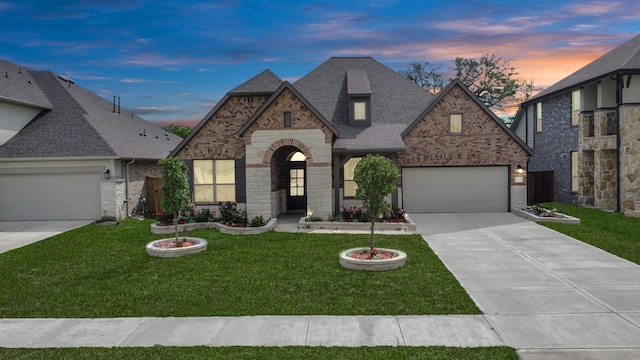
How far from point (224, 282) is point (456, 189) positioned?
1435 centimetres

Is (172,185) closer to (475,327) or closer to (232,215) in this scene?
(232,215)

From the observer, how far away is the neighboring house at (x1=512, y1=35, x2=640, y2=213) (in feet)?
66.2

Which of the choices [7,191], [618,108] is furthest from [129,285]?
[618,108]

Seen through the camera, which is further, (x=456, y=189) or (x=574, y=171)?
(x=574, y=171)

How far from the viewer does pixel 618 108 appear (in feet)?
66.7

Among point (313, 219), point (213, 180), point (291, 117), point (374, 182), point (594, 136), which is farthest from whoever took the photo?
point (594, 136)

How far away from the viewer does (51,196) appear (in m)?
20.3

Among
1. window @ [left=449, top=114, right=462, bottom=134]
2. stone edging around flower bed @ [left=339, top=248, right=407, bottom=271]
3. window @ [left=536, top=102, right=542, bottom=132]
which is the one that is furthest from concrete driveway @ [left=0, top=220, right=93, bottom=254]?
window @ [left=536, top=102, right=542, bottom=132]

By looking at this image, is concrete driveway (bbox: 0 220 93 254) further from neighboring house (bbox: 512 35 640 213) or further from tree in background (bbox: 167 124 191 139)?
tree in background (bbox: 167 124 191 139)

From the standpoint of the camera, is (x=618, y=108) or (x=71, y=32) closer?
(x=618, y=108)

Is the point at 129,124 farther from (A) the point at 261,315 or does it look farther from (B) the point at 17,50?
(A) the point at 261,315

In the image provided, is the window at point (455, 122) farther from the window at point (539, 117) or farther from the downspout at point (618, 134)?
the window at point (539, 117)

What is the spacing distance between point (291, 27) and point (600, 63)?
17.4m

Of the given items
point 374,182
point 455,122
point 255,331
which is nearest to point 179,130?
point 455,122
